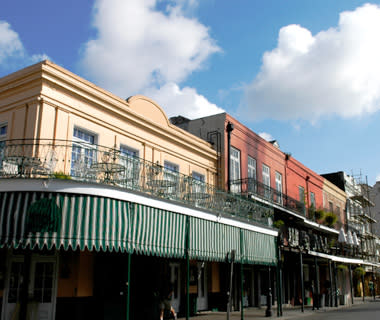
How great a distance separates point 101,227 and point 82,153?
3.72 meters

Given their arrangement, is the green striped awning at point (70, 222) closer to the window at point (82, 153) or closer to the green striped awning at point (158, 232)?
the green striped awning at point (158, 232)

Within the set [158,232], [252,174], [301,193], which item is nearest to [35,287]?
[158,232]

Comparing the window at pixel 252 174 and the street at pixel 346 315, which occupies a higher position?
the window at pixel 252 174

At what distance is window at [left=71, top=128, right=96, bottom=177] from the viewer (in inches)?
421

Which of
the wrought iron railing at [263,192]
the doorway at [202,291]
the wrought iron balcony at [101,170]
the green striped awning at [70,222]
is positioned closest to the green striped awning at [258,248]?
the wrought iron balcony at [101,170]

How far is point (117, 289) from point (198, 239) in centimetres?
283

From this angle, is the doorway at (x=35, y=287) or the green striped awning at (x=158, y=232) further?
the doorway at (x=35, y=287)

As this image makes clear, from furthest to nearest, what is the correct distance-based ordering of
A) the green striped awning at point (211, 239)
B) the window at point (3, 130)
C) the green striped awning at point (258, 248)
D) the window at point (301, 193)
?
the window at point (301, 193), the green striped awning at point (258, 248), the window at point (3, 130), the green striped awning at point (211, 239)

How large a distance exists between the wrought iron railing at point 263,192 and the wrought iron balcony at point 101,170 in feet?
13.9

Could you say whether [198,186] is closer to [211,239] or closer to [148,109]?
[211,239]

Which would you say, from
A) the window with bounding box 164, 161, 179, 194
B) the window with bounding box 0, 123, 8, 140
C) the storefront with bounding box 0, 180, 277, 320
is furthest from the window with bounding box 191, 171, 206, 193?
the window with bounding box 0, 123, 8, 140

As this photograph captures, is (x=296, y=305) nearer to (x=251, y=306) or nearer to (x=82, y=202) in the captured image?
(x=251, y=306)

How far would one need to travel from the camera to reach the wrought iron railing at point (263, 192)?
20.2 m

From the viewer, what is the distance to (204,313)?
17.2 metres
